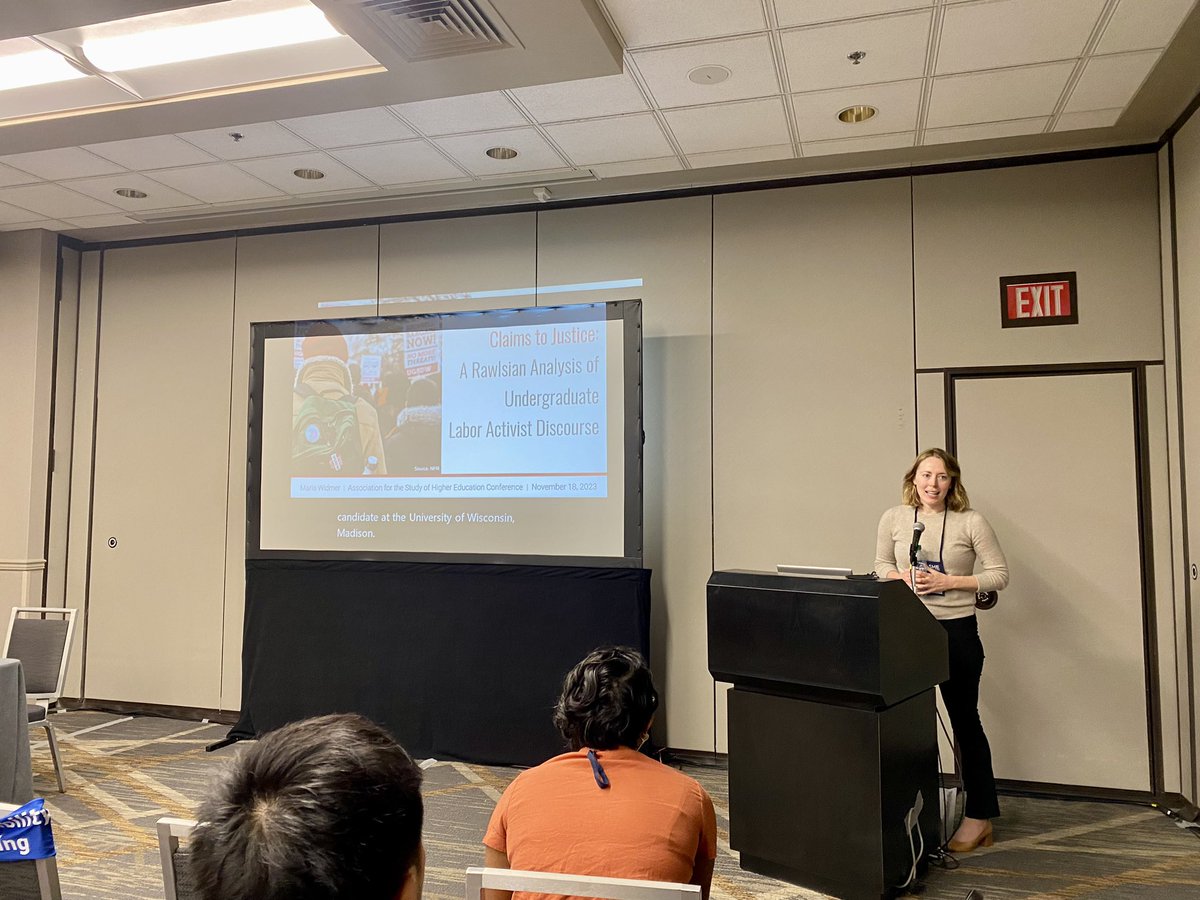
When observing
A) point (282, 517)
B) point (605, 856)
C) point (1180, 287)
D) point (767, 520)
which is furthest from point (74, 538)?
point (1180, 287)

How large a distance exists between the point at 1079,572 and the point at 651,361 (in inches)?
97.4

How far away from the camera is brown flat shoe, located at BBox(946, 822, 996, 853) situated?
3.41 meters

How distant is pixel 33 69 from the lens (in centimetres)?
377

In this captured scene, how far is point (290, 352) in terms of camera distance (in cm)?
525

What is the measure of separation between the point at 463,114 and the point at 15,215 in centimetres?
348

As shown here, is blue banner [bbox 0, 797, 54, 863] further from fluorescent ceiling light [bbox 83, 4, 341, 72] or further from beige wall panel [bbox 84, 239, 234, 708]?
beige wall panel [bbox 84, 239, 234, 708]

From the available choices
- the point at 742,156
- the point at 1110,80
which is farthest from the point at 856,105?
the point at 1110,80

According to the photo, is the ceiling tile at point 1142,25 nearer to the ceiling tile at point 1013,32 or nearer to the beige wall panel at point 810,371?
the ceiling tile at point 1013,32

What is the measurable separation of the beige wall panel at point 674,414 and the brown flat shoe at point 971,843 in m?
1.52

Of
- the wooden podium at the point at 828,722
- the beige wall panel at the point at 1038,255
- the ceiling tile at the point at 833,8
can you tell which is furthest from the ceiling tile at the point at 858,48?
the wooden podium at the point at 828,722

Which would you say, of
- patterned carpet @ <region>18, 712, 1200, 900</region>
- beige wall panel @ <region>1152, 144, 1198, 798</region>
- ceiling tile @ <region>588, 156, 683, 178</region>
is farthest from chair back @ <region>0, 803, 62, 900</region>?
beige wall panel @ <region>1152, 144, 1198, 798</region>

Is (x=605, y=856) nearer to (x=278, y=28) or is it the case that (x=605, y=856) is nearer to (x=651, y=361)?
(x=278, y=28)

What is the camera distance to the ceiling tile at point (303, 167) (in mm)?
4477

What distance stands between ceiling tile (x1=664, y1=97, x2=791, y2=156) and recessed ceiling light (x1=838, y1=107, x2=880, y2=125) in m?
0.27
